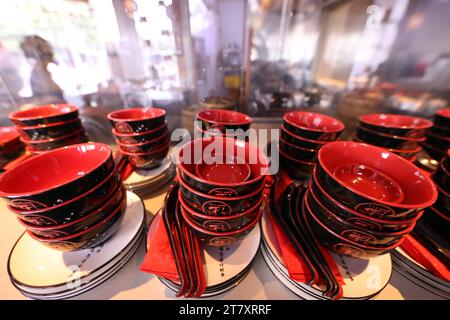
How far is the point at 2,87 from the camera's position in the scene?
2.82ft

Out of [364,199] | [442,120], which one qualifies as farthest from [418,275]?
[442,120]

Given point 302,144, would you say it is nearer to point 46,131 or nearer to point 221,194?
point 221,194

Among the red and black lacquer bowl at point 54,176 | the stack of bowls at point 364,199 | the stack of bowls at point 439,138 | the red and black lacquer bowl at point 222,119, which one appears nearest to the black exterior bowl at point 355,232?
the stack of bowls at point 364,199

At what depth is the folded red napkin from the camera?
0.38 m

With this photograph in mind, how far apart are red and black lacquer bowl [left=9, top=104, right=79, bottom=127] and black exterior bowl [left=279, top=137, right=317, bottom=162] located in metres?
0.75

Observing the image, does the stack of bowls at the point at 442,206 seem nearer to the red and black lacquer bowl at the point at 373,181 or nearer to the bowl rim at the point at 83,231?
the red and black lacquer bowl at the point at 373,181

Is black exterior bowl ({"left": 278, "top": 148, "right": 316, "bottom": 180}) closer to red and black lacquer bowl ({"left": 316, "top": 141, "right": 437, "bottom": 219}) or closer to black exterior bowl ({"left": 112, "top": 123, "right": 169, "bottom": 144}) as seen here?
red and black lacquer bowl ({"left": 316, "top": 141, "right": 437, "bottom": 219})

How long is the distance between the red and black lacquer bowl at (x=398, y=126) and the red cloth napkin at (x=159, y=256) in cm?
70

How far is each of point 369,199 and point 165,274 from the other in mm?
372

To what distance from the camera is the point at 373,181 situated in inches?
18.4

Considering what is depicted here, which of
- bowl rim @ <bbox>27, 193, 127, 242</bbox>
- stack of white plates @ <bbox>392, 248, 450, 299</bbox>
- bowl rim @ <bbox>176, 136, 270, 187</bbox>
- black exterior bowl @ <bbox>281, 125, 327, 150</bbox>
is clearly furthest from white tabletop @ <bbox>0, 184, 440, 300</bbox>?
black exterior bowl @ <bbox>281, 125, 327, 150</bbox>

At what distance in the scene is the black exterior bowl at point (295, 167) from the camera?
0.60 metres
